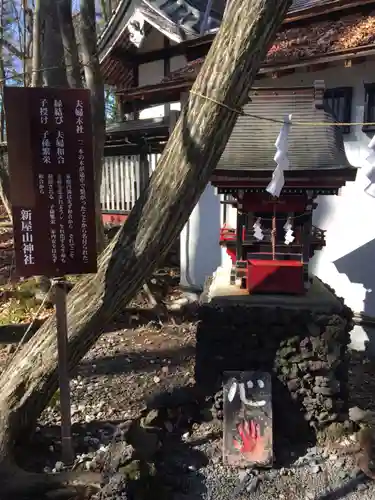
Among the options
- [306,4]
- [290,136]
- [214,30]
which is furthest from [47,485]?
[214,30]

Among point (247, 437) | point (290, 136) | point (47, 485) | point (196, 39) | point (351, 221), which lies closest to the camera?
point (47, 485)

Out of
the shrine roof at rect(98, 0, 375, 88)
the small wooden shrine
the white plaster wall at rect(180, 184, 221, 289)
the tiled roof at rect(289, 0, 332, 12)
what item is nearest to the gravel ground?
the small wooden shrine

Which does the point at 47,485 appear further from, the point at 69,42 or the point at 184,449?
the point at 69,42

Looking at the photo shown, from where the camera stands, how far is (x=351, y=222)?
7.15m

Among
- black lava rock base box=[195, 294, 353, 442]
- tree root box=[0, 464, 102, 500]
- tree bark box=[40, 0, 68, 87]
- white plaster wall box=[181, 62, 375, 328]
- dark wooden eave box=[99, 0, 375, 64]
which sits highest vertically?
dark wooden eave box=[99, 0, 375, 64]

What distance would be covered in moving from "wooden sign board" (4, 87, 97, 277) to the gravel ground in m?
1.88

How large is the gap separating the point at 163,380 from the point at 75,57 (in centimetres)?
471

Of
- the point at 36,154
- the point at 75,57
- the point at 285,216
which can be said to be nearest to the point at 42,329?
the point at 36,154

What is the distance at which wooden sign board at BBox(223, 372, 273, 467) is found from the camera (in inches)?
180

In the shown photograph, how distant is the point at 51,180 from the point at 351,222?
5102mm

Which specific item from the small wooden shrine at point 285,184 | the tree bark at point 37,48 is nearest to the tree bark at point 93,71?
the tree bark at point 37,48

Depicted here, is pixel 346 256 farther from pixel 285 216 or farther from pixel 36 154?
Result: pixel 36 154

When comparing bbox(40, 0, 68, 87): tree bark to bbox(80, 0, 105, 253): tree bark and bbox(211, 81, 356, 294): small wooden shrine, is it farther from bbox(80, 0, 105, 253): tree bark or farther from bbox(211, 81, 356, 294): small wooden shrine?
bbox(211, 81, 356, 294): small wooden shrine

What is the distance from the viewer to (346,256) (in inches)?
286
